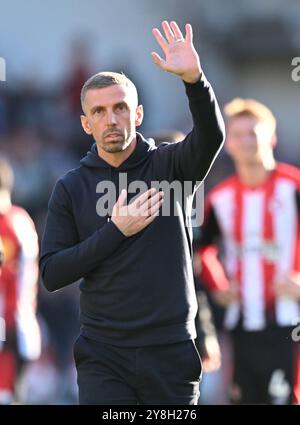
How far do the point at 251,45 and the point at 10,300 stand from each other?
1019 cm

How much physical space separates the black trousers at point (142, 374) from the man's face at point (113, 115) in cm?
88

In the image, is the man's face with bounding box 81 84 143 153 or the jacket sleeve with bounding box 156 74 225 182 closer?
the jacket sleeve with bounding box 156 74 225 182

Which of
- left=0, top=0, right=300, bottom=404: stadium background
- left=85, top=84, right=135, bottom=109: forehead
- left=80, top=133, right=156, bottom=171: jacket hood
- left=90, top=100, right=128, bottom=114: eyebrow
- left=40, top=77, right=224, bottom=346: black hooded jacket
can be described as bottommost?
left=40, top=77, right=224, bottom=346: black hooded jacket

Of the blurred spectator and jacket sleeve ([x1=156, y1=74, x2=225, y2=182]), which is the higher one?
jacket sleeve ([x1=156, y1=74, x2=225, y2=182])

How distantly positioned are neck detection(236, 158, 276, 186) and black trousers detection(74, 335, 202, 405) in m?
2.93

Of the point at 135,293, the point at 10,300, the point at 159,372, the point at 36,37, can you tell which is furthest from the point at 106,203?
the point at 36,37

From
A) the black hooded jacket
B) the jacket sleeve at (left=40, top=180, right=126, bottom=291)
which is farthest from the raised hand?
the jacket sleeve at (left=40, top=180, right=126, bottom=291)

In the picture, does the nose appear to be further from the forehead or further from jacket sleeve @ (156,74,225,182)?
jacket sleeve @ (156,74,225,182)

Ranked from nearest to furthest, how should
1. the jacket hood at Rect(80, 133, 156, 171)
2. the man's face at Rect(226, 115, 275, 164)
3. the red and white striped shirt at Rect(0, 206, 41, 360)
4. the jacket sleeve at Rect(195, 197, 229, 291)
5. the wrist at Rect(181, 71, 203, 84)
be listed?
the wrist at Rect(181, 71, 203, 84), the jacket hood at Rect(80, 133, 156, 171), the man's face at Rect(226, 115, 275, 164), the jacket sleeve at Rect(195, 197, 229, 291), the red and white striped shirt at Rect(0, 206, 41, 360)

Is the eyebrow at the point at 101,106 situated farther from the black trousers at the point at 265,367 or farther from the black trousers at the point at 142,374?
the black trousers at the point at 265,367

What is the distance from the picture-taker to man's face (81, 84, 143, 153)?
518 cm

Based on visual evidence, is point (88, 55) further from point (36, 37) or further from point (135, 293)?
point (135, 293)

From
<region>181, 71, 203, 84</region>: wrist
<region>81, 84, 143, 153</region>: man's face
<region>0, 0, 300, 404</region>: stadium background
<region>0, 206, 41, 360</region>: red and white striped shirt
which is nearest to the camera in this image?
<region>181, 71, 203, 84</region>: wrist

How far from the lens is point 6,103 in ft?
50.8
